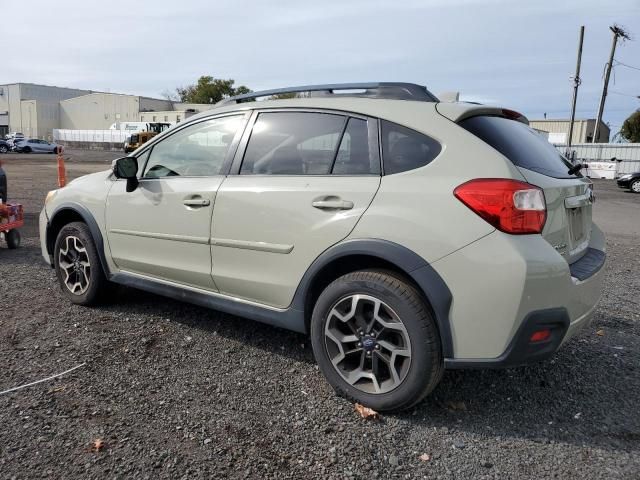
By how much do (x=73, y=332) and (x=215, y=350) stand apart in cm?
116

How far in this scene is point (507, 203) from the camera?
2.59 meters

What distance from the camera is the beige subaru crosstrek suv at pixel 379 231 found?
262cm

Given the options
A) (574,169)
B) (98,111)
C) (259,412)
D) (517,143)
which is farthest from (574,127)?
(98,111)

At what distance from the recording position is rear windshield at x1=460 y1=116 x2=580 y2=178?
9.38 ft

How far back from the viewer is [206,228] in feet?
11.9

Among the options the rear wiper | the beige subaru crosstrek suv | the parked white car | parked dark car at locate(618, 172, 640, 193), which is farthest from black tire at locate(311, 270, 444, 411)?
the parked white car

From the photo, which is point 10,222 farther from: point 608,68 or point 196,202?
point 608,68

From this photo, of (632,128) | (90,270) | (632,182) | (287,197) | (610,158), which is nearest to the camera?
(287,197)

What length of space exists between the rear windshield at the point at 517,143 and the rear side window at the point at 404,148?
22cm

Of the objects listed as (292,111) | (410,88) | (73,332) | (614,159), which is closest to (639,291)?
(410,88)

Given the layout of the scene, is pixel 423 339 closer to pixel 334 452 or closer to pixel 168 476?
pixel 334 452

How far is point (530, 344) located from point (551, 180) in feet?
2.95

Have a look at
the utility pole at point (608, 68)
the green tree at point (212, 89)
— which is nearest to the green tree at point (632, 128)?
the utility pole at point (608, 68)

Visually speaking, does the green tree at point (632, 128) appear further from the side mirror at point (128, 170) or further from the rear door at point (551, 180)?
the side mirror at point (128, 170)
